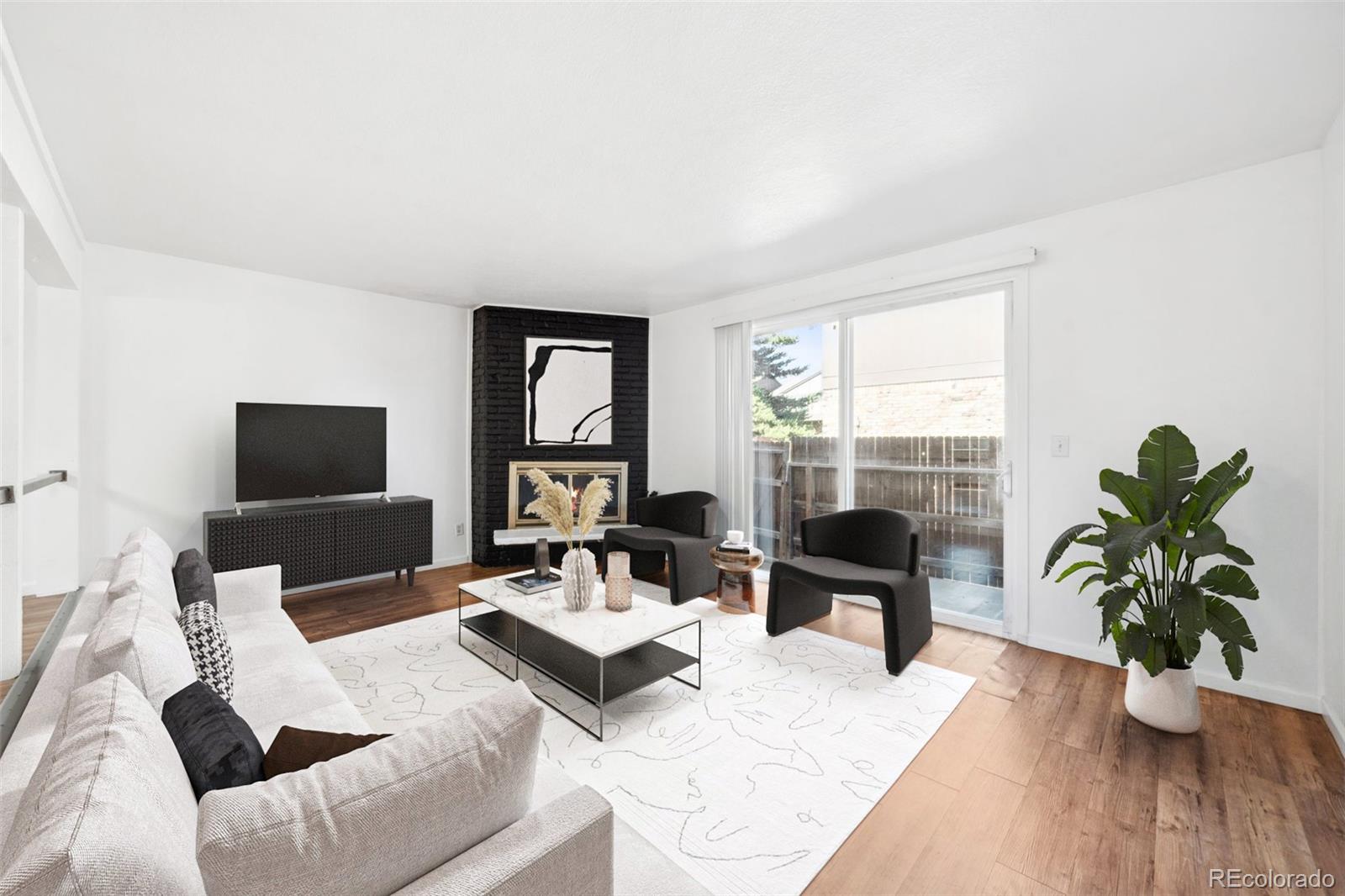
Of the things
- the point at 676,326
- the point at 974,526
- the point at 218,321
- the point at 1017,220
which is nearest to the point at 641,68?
the point at 1017,220

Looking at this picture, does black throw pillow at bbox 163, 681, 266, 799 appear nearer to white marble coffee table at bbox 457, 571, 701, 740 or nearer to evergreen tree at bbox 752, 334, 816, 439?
white marble coffee table at bbox 457, 571, 701, 740

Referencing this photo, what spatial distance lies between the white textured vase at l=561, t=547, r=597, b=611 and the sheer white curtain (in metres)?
2.38

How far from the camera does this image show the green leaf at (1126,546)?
2.33 metres

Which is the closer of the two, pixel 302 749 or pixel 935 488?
pixel 302 749

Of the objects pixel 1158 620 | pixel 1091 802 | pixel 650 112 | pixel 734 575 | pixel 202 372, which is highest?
pixel 650 112

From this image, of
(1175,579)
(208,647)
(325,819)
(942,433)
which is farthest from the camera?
(942,433)

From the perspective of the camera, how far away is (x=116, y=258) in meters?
3.89

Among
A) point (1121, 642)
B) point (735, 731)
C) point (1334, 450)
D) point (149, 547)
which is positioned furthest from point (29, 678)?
point (1334, 450)

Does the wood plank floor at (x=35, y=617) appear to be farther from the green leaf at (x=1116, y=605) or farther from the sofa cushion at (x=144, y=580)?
the green leaf at (x=1116, y=605)

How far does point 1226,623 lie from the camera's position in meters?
2.35

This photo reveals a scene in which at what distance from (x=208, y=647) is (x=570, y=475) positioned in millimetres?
3834

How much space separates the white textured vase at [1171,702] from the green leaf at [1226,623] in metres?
0.24

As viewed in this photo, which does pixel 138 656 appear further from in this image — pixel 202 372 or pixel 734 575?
pixel 202 372

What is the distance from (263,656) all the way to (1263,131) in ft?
15.7
